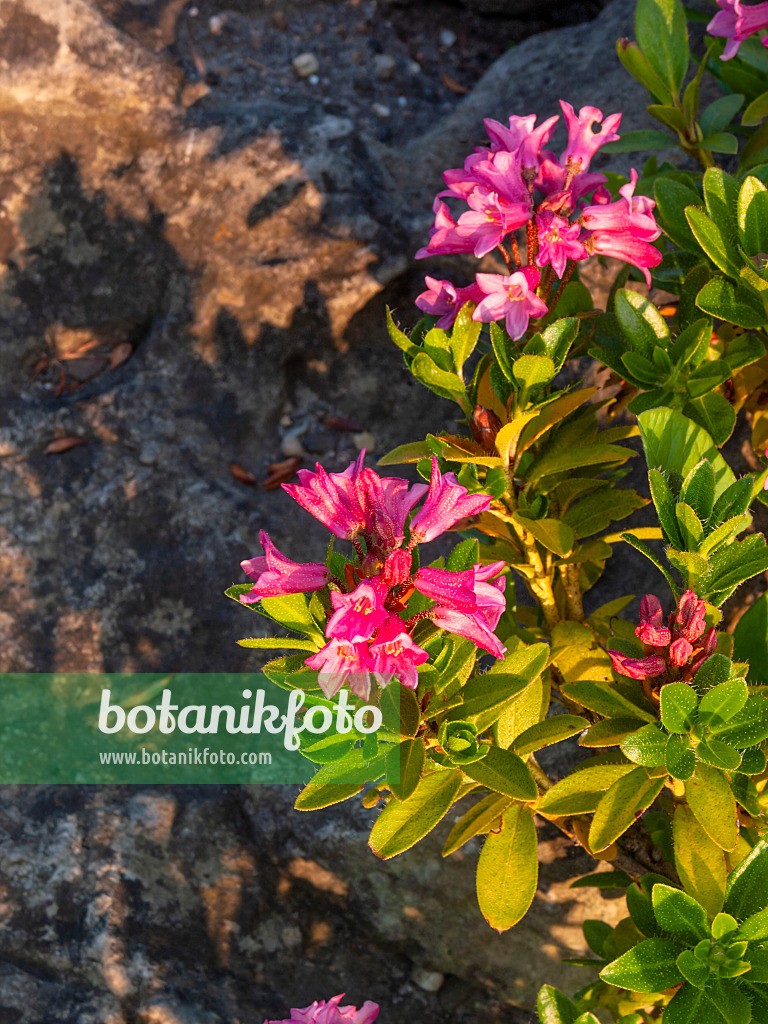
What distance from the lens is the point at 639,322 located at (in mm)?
1781

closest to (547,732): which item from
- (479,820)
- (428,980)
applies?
(479,820)

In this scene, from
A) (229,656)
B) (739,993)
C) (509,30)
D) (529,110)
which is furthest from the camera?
(509,30)

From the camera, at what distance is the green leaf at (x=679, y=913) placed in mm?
1388

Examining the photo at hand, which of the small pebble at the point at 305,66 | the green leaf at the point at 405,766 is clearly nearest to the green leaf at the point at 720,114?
the green leaf at the point at 405,766

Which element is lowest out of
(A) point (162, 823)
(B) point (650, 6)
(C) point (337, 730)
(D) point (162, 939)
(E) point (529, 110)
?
(D) point (162, 939)

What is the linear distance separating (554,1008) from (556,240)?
1.49m

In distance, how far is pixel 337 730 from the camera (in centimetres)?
149

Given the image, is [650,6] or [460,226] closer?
[460,226]

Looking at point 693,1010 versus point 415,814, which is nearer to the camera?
point 693,1010

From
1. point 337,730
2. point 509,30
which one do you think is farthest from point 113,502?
point 509,30

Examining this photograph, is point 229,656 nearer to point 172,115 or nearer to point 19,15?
point 172,115

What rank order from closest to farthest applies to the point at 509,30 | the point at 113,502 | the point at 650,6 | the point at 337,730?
the point at 337,730
the point at 650,6
the point at 113,502
the point at 509,30

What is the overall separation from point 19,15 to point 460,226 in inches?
103

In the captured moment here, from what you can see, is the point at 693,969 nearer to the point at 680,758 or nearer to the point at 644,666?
the point at 680,758
